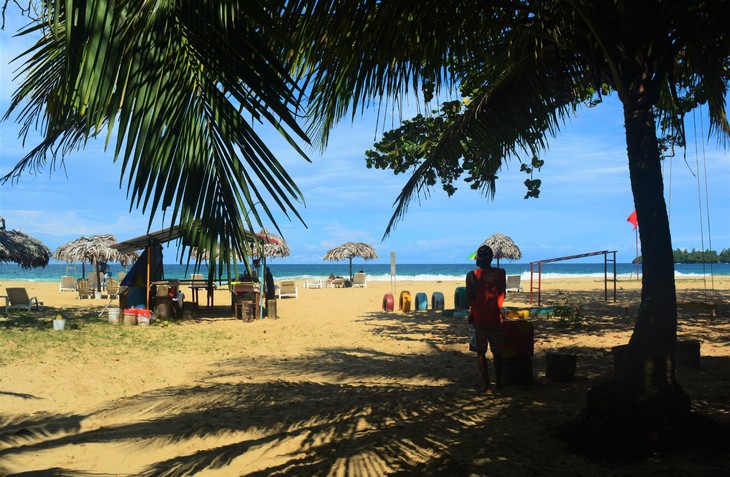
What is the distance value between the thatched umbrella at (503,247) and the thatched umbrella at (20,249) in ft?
71.1

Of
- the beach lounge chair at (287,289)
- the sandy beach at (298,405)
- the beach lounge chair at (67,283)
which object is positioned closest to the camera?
the sandy beach at (298,405)

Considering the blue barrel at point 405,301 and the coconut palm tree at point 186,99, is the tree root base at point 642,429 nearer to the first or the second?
the coconut palm tree at point 186,99

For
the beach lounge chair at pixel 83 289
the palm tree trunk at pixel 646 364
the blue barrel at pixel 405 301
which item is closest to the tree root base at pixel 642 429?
the palm tree trunk at pixel 646 364

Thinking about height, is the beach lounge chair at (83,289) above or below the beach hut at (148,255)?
below

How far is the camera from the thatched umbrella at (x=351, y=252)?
31.1 m

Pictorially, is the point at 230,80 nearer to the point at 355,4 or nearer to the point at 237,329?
the point at 355,4

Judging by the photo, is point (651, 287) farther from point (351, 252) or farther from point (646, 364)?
point (351, 252)

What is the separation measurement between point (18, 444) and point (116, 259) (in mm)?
21190

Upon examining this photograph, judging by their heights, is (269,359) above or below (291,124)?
below

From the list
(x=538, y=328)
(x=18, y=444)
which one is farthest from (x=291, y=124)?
(x=538, y=328)

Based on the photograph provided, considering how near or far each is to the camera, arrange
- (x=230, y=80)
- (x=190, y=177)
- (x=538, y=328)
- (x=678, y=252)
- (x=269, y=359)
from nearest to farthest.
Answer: (x=190, y=177)
(x=230, y=80)
(x=269, y=359)
(x=538, y=328)
(x=678, y=252)

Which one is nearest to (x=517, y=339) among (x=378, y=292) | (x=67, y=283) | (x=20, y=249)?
(x=20, y=249)

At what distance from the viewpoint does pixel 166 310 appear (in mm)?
12078

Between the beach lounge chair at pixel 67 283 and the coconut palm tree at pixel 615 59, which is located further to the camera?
the beach lounge chair at pixel 67 283
